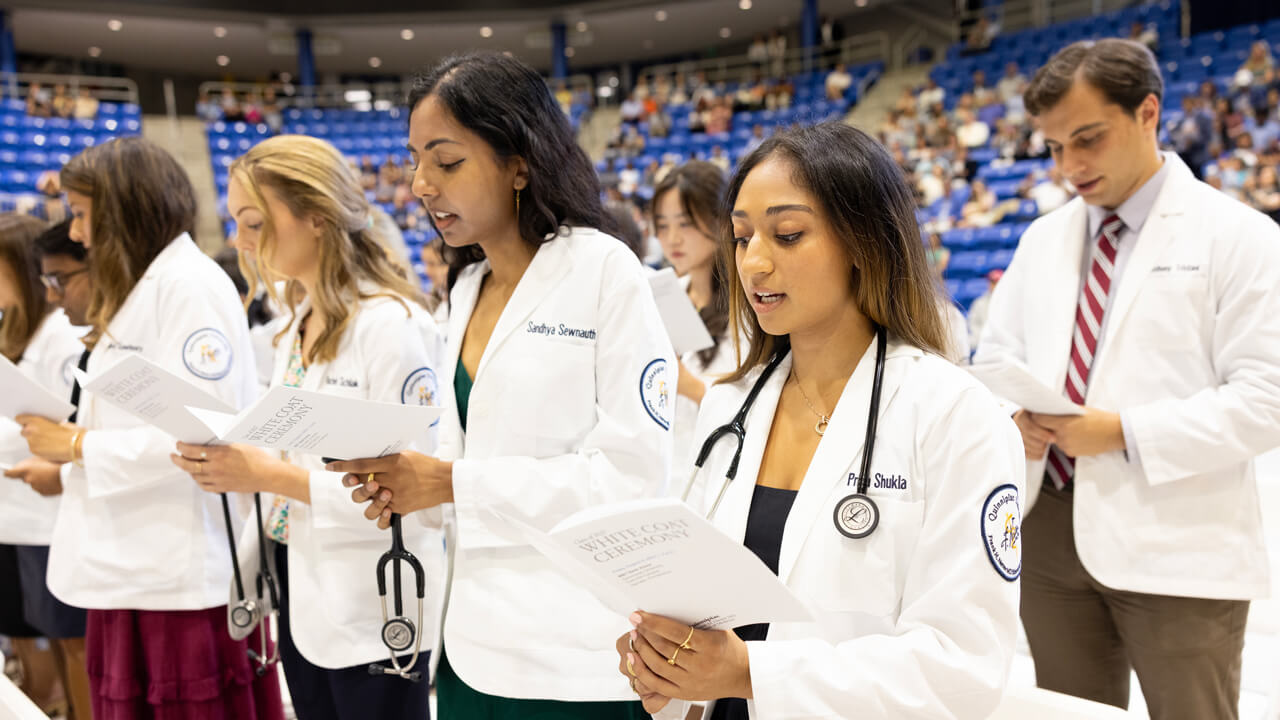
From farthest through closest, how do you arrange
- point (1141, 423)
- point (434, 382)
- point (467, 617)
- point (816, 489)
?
point (434, 382), point (1141, 423), point (467, 617), point (816, 489)

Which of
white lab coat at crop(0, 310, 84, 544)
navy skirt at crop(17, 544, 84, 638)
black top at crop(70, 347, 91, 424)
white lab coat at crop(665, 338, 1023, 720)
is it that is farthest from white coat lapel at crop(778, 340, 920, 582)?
white lab coat at crop(0, 310, 84, 544)

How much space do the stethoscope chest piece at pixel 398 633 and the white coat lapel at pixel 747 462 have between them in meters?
0.70

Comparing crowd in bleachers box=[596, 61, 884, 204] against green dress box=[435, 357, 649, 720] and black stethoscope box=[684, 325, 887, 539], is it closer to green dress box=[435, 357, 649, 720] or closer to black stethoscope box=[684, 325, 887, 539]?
green dress box=[435, 357, 649, 720]

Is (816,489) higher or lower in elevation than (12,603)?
higher

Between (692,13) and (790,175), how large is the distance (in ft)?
55.9

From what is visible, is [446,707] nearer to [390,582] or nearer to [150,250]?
[390,582]

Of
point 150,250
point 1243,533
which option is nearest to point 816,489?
point 1243,533

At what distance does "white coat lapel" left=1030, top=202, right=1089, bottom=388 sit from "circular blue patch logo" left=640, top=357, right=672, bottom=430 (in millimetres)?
935

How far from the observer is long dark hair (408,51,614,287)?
5.16 ft

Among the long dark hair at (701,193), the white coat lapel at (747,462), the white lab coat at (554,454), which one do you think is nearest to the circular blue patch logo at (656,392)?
the white lab coat at (554,454)

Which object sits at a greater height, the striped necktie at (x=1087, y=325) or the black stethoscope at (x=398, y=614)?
the striped necktie at (x=1087, y=325)

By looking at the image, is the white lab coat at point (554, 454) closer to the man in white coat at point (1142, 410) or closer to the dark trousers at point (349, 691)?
the dark trousers at point (349, 691)

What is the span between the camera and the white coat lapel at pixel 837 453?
1140mm

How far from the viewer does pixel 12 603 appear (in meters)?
3.01
